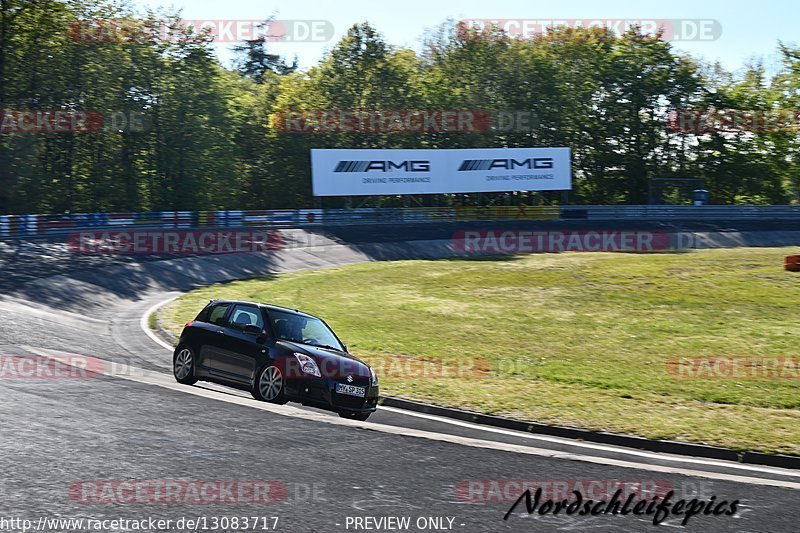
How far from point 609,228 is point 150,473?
150 feet

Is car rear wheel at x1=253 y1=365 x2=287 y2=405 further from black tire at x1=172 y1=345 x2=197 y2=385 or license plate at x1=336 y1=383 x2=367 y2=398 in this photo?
black tire at x1=172 y1=345 x2=197 y2=385

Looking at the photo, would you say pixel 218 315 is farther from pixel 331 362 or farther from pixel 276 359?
pixel 331 362

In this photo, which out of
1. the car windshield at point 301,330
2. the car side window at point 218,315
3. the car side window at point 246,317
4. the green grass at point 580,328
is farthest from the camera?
the green grass at point 580,328

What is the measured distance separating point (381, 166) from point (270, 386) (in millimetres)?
43088

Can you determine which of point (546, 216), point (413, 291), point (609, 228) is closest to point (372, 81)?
point (546, 216)

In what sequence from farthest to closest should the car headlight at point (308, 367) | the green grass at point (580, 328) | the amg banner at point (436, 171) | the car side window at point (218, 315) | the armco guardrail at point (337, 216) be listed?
1. the amg banner at point (436, 171)
2. the armco guardrail at point (337, 216)
3. the green grass at point (580, 328)
4. the car side window at point (218, 315)
5. the car headlight at point (308, 367)

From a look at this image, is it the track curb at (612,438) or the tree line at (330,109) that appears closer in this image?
the track curb at (612,438)

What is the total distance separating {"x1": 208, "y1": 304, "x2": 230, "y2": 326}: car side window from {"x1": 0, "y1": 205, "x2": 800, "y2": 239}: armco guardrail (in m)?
28.6

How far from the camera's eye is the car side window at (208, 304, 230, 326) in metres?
14.0

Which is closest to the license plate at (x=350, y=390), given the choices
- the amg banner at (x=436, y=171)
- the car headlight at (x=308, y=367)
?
the car headlight at (x=308, y=367)

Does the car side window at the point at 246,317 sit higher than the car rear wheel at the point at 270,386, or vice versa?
the car side window at the point at 246,317

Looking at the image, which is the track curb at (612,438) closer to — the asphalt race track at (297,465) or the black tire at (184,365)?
the asphalt race track at (297,465)

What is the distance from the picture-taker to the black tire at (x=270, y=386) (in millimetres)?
12555

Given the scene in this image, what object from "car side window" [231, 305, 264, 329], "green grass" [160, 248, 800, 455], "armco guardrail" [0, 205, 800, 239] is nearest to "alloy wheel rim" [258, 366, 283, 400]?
"car side window" [231, 305, 264, 329]
